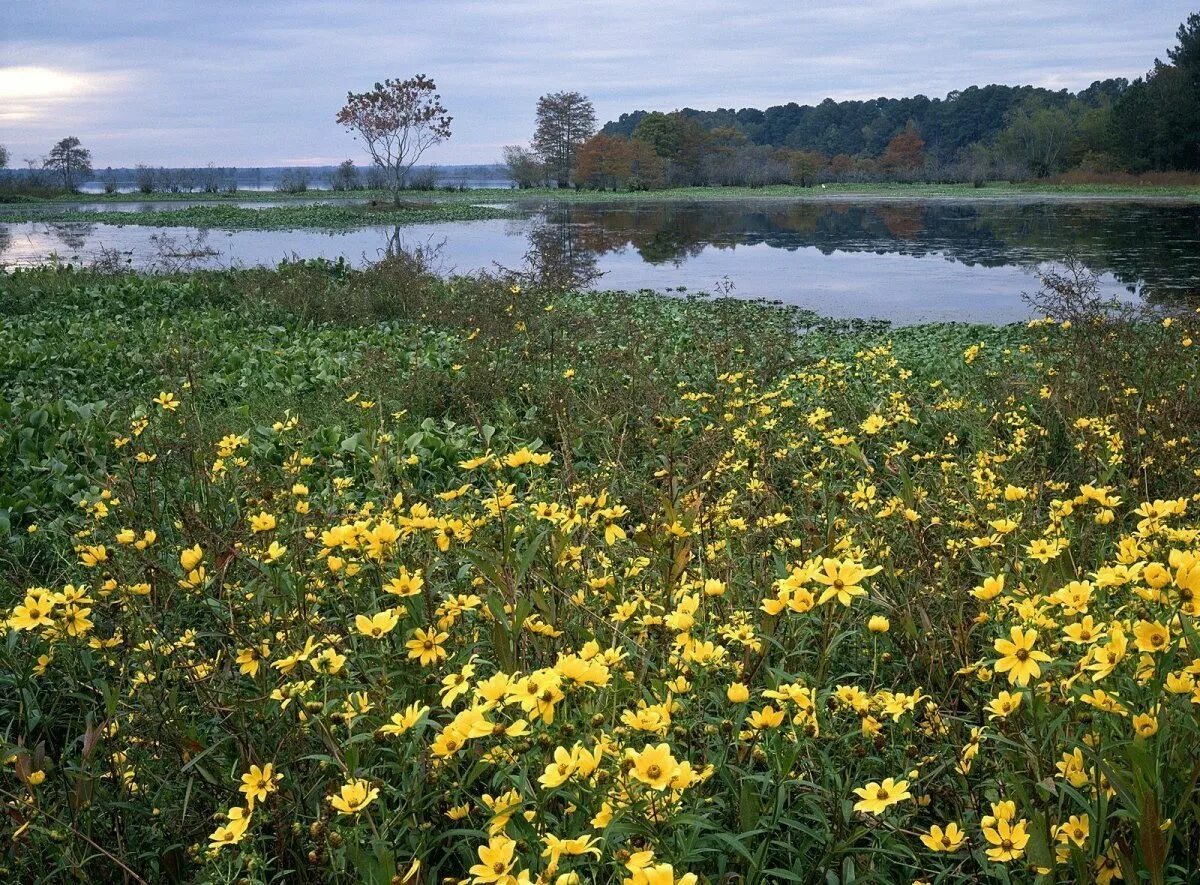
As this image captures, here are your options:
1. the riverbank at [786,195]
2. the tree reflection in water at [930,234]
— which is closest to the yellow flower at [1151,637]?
the tree reflection in water at [930,234]

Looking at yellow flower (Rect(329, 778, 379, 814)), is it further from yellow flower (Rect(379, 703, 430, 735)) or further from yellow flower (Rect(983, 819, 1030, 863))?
yellow flower (Rect(983, 819, 1030, 863))

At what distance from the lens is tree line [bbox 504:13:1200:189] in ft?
132

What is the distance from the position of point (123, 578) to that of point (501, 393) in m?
3.61

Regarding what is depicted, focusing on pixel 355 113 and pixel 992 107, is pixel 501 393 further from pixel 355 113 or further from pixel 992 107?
pixel 992 107

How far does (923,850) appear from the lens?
5.00ft

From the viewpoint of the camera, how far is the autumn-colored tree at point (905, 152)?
6322 cm

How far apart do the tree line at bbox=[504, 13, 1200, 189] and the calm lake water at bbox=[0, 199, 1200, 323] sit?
12.9 m

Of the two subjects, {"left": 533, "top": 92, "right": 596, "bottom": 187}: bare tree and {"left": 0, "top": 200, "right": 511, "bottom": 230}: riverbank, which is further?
{"left": 533, "top": 92, "right": 596, "bottom": 187}: bare tree

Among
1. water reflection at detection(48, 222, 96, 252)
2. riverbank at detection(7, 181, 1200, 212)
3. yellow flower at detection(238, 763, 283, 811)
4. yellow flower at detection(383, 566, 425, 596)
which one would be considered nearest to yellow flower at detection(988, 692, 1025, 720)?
yellow flower at detection(383, 566, 425, 596)

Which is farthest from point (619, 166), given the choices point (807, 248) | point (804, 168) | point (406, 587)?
point (406, 587)

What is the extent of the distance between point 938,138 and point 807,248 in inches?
2436

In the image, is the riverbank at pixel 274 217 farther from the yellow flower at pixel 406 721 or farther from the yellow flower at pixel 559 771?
the yellow flower at pixel 559 771

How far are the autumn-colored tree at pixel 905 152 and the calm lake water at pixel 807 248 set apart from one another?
32796 millimetres

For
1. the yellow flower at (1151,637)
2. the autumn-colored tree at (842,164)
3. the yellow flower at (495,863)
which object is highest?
the autumn-colored tree at (842,164)
